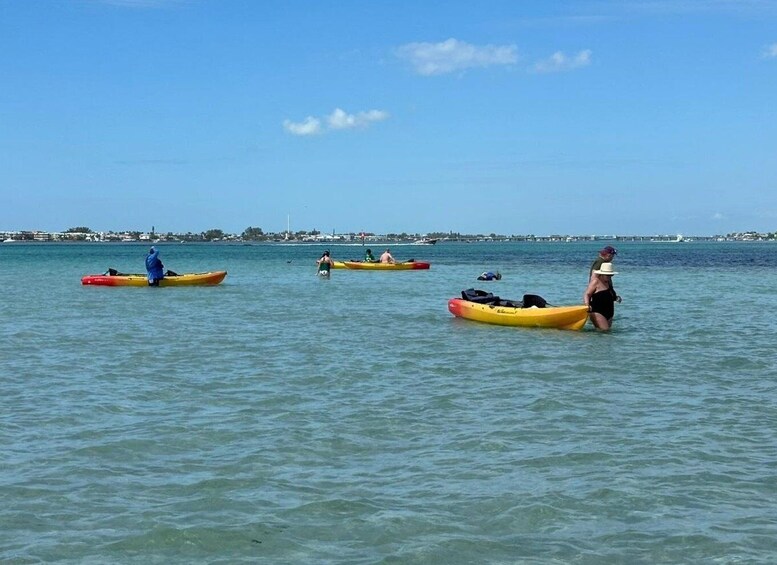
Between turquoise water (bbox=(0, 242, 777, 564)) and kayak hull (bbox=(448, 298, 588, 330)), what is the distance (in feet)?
3.22

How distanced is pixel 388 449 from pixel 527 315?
45.4 ft

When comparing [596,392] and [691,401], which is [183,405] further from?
[691,401]

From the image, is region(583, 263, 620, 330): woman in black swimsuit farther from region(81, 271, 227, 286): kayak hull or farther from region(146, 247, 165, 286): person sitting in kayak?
region(81, 271, 227, 286): kayak hull

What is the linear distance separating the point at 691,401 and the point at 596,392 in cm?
157

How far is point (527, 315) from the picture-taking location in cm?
2367

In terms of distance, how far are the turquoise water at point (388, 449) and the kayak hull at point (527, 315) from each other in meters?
0.98

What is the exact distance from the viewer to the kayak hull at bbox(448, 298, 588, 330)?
891 inches

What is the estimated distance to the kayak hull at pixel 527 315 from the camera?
2262 centimetres

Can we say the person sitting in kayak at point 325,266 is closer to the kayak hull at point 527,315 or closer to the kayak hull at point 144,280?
the kayak hull at point 144,280

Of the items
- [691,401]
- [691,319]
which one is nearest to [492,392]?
[691,401]

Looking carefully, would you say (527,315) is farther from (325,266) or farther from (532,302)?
(325,266)

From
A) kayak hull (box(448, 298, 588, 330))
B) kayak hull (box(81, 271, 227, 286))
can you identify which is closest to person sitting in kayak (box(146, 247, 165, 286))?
kayak hull (box(81, 271, 227, 286))

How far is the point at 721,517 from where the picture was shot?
7941 mm

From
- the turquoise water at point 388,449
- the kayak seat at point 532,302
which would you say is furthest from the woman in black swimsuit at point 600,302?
the kayak seat at point 532,302
